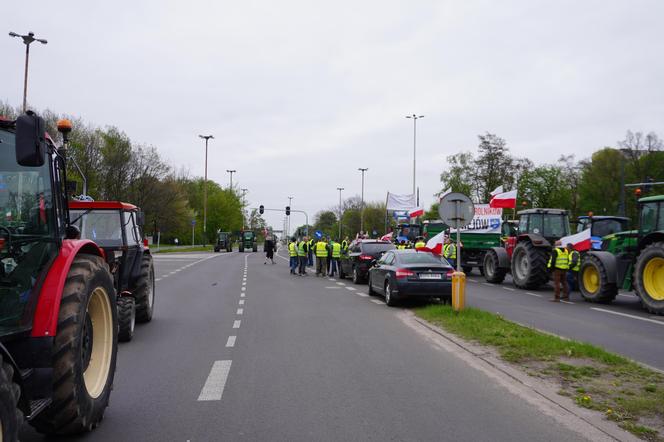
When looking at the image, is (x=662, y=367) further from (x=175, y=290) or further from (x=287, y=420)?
(x=175, y=290)

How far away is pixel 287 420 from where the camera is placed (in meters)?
5.12

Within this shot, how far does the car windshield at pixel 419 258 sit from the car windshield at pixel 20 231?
413 inches

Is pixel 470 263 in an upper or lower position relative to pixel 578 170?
lower

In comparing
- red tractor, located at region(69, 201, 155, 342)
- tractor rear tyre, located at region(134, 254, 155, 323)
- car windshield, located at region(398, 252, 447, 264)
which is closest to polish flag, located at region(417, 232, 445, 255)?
car windshield, located at region(398, 252, 447, 264)

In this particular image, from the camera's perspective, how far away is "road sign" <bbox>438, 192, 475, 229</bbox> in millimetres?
12258

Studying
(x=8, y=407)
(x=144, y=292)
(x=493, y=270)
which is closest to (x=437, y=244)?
(x=493, y=270)

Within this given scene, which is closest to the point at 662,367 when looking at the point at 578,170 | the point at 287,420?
the point at 287,420

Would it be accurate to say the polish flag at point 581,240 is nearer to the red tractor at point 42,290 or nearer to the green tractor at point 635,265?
the green tractor at point 635,265

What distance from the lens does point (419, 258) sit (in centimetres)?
1430

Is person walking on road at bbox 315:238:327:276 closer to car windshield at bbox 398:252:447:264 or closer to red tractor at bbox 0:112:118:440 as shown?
car windshield at bbox 398:252:447:264

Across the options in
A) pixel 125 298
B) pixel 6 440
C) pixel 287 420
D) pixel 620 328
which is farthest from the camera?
pixel 620 328

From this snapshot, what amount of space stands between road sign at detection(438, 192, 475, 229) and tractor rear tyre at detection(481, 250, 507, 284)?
917 centimetres

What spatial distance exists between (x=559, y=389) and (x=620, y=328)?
539 centimetres

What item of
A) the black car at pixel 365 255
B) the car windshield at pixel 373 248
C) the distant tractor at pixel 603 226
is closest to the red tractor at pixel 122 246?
the black car at pixel 365 255
